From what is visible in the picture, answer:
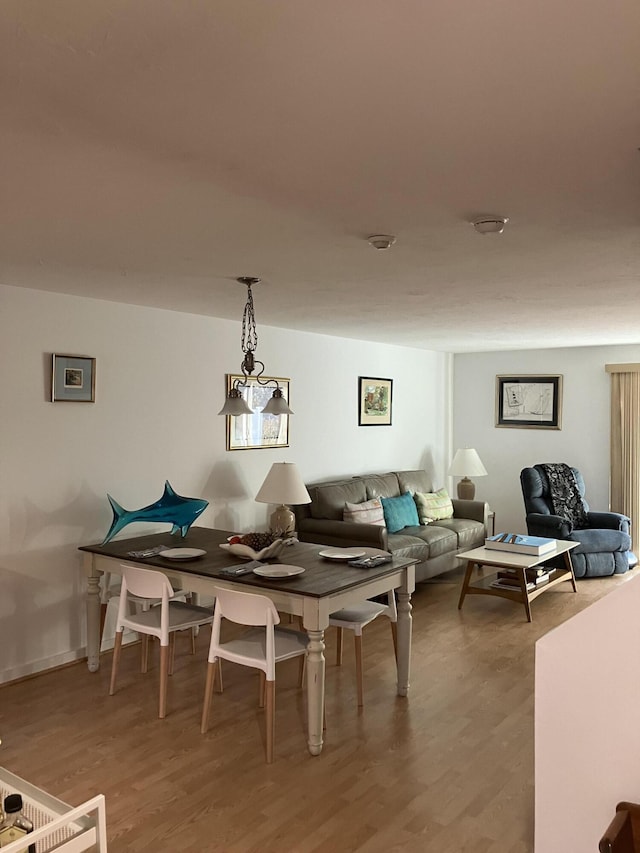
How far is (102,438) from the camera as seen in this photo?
4590mm

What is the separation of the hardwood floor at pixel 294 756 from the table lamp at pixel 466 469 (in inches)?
126

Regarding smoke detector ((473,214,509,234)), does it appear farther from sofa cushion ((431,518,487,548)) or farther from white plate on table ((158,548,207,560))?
sofa cushion ((431,518,487,548))

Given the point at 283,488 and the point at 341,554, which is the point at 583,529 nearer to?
the point at 283,488

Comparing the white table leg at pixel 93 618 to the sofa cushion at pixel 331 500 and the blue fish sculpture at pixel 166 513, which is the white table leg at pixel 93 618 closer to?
the blue fish sculpture at pixel 166 513

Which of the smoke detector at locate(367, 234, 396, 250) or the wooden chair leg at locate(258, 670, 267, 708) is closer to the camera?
the smoke detector at locate(367, 234, 396, 250)

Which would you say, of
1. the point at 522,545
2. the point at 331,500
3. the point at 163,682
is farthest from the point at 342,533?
the point at 163,682

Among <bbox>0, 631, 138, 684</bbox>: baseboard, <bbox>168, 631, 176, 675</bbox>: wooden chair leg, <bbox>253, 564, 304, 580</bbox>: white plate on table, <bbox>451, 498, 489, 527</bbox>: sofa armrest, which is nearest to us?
<bbox>253, 564, 304, 580</bbox>: white plate on table

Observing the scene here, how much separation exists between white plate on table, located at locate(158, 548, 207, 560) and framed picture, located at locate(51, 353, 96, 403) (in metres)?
1.15

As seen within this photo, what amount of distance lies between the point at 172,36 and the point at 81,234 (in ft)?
5.65

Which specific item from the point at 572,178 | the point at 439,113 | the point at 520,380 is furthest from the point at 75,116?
the point at 520,380

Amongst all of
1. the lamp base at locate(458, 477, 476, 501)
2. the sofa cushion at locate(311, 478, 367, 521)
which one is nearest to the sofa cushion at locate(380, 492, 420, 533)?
the sofa cushion at locate(311, 478, 367, 521)

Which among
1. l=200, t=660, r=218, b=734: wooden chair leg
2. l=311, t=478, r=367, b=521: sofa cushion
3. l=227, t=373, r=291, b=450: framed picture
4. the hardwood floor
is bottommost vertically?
the hardwood floor

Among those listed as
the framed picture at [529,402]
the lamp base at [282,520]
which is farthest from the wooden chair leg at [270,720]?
the framed picture at [529,402]

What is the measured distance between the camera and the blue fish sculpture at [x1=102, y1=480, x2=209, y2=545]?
4367 millimetres
